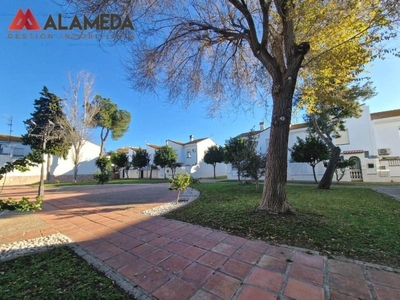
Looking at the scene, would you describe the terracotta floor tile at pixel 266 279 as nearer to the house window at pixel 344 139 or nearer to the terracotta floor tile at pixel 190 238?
the terracotta floor tile at pixel 190 238

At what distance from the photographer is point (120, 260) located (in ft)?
7.86

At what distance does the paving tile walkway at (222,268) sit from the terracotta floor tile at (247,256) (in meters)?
0.01

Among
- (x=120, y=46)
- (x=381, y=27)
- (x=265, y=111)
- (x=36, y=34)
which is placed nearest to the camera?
(x=381, y=27)

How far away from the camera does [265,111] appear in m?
6.49

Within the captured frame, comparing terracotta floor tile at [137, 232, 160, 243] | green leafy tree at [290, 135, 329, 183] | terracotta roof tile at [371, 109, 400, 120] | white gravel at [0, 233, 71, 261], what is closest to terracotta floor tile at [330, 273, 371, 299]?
terracotta floor tile at [137, 232, 160, 243]

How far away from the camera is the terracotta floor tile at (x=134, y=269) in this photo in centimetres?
204

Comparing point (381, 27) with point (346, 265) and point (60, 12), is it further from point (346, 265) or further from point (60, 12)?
point (60, 12)

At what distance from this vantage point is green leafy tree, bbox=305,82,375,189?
8125 millimetres

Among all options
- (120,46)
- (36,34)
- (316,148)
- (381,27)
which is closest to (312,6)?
(381,27)

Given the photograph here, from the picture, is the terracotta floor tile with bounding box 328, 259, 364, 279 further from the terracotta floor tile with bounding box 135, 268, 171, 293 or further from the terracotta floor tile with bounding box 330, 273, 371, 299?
the terracotta floor tile with bounding box 135, 268, 171, 293

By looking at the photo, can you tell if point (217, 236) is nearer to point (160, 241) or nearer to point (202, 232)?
point (202, 232)

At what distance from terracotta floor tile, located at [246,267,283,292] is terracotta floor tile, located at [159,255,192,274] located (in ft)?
2.62

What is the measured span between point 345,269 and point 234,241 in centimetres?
142

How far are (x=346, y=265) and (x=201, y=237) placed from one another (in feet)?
6.60
